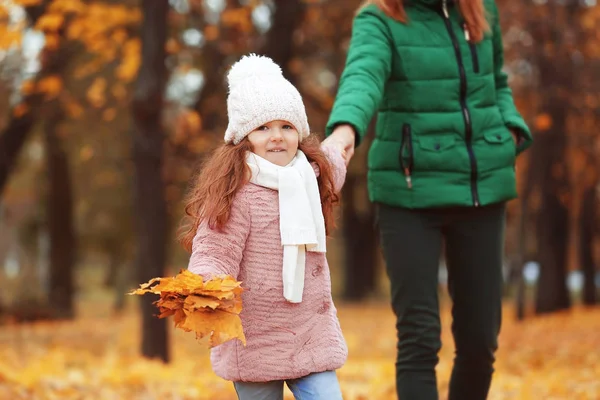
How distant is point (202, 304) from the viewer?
8.75 ft

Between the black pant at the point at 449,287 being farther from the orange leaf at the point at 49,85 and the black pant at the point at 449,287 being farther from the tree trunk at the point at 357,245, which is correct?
the tree trunk at the point at 357,245

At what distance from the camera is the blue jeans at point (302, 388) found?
3023 millimetres

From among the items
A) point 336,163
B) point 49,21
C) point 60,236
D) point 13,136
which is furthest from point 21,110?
point 60,236

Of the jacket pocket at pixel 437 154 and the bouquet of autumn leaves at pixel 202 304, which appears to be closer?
the bouquet of autumn leaves at pixel 202 304

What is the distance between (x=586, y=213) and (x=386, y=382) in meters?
13.9

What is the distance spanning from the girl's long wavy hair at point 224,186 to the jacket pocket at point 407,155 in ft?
1.41

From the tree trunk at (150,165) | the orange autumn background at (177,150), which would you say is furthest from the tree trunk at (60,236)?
the tree trunk at (150,165)

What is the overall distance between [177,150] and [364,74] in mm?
10863

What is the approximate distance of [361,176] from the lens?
67.7 feet

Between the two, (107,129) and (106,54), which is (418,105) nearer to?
(106,54)

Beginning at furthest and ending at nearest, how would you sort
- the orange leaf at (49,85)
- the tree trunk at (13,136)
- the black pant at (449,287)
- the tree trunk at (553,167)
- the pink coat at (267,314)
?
the tree trunk at (553,167)
the tree trunk at (13,136)
the orange leaf at (49,85)
the black pant at (449,287)
the pink coat at (267,314)

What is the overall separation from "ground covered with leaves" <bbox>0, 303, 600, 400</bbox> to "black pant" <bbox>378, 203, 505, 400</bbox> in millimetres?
1866

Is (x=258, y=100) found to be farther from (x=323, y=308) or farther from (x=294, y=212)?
(x=323, y=308)

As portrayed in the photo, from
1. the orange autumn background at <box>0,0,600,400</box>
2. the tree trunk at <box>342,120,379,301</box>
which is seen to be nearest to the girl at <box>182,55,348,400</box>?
the orange autumn background at <box>0,0,600,400</box>
